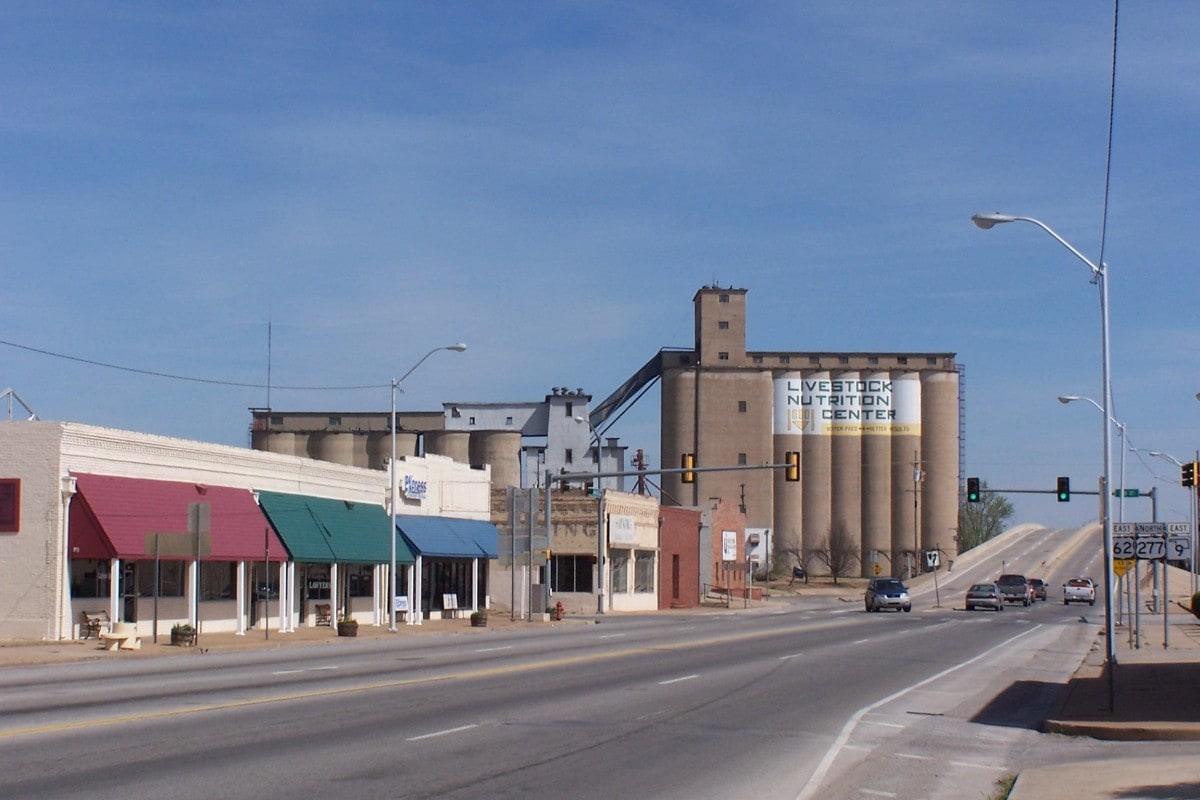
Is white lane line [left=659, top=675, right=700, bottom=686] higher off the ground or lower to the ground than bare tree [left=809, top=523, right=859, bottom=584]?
higher

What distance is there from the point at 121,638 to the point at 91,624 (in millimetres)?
3565

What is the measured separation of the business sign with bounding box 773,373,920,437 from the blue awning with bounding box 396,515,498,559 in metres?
70.7

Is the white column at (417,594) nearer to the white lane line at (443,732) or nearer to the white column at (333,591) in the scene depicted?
the white column at (333,591)

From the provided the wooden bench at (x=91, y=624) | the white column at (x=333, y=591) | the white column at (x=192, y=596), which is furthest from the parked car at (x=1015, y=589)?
the wooden bench at (x=91, y=624)

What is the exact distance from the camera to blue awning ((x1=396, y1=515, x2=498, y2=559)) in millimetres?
51125

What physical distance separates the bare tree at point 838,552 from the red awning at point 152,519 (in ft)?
295

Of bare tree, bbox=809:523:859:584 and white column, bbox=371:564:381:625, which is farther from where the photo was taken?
bare tree, bbox=809:523:859:584

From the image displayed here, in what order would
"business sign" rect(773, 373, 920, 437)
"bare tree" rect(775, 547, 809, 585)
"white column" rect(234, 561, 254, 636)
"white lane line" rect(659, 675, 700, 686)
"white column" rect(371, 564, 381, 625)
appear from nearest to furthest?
"white lane line" rect(659, 675, 700, 686), "white column" rect(234, 561, 254, 636), "white column" rect(371, 564, 381, 625), "bare tree" rect(775, 547, 809, 585), "business sign" rect(773, 373, 920, 437)

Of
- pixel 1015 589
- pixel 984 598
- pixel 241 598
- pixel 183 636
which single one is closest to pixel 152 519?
pixel 183 636

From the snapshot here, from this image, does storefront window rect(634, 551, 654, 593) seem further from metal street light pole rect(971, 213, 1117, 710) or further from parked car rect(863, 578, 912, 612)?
metal street light pole rect(971, 213, 1117, 710)

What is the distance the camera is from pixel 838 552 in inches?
4941

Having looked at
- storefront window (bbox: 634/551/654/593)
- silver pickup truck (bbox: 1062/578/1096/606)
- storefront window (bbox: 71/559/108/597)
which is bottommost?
silver pickup truck (bbox: 1062/578/1096/606)

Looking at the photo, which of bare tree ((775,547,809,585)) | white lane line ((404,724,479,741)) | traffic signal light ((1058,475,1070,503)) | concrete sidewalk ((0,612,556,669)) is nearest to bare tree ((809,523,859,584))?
Result: bare tree ((775,547,809,585))

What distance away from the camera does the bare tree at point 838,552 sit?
12550cm
